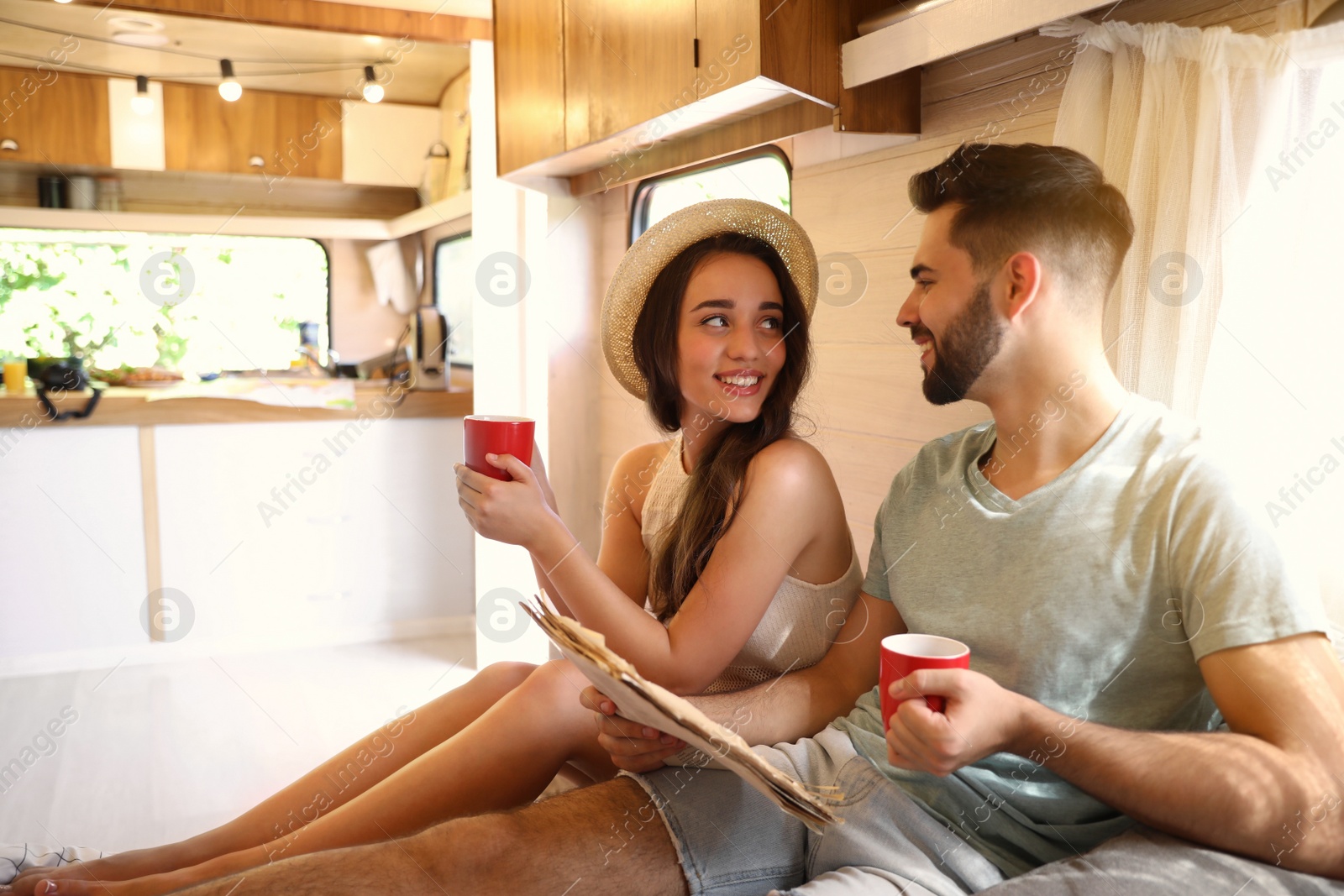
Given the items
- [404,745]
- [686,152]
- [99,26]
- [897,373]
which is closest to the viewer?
[404,745]

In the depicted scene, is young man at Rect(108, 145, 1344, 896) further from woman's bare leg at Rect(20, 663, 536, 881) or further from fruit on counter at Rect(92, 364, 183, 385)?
fruit on counter at Rect(92, 364, 183, 385)

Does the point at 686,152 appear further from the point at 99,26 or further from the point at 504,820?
the point at 99,26

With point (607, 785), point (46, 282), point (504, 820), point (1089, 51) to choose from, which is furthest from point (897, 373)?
point (46, 282)

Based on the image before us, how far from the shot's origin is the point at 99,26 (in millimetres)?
4461

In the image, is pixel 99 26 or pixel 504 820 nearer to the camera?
pixel 504 820

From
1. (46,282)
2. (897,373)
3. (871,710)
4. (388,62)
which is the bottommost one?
(871,710)

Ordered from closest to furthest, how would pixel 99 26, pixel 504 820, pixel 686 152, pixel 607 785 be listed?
pixel 504 820 → pixel 607 785 → pixel 686 152 → pixel 99 26

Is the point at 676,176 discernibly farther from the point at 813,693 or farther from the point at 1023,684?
the point at 1023,684

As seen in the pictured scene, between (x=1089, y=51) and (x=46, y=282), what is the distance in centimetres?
567

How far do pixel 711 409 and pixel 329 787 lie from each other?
924 millimetres

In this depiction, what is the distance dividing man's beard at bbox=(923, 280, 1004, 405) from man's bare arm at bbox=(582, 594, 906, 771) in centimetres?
37

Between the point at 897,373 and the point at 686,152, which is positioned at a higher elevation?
the point at 686,152

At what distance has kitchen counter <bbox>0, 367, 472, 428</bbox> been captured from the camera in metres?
3.69

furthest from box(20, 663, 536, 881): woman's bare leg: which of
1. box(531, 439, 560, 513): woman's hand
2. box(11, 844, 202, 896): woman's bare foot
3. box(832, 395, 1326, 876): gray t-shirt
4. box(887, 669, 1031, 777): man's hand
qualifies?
box(887, 669, 1031, 777): man's hand
